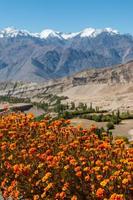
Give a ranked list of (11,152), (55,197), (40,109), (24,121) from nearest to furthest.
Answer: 1. (55,197)
2. (11,152)
3. (24,121)
4. (40,109)

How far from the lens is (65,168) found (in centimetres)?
1069

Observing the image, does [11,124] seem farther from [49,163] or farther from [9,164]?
[49,163]

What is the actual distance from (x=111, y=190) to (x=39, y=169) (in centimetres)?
249

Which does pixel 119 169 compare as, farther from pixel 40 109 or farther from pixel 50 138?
pixel 40 109

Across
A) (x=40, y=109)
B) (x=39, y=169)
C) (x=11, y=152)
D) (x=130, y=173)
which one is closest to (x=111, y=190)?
(x=130, y=173)

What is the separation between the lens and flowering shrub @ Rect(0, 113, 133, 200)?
32.8 feet

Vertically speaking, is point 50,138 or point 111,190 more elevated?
point 50,138

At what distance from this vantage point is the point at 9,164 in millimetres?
12133

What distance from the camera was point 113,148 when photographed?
1265cm

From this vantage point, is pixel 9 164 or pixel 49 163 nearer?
pixel 49 163

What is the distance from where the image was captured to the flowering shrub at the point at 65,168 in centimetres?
1001

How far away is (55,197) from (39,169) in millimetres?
1419

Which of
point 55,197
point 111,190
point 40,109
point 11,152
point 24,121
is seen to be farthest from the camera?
point 40,109

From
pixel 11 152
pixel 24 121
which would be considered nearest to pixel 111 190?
pixel 11 152
